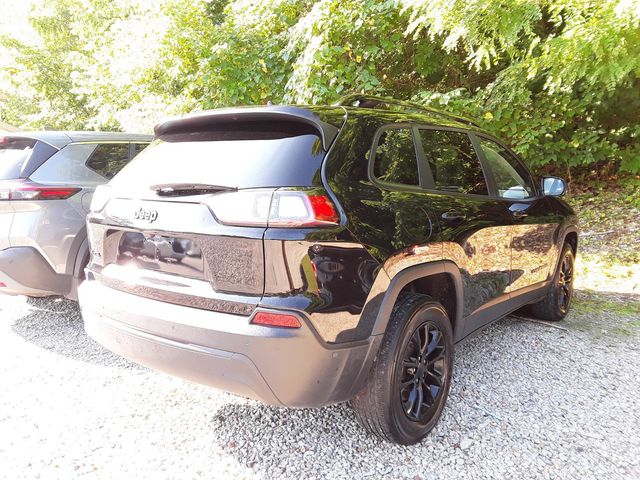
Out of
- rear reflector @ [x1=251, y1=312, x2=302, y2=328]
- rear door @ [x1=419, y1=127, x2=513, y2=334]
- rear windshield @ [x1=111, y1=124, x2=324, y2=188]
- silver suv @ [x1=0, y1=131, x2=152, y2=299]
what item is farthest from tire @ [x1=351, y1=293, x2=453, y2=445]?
silver suv @ [x1=0, y1=131, x2=152, y2=299]

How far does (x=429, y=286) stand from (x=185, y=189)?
1.47 metres

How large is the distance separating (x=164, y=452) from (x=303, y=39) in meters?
6.33

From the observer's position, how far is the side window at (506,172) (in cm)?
347

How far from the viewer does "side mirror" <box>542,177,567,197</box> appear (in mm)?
3947

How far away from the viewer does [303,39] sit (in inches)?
278

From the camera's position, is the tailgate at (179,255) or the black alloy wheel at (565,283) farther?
the black alloy wheel at (565,283)

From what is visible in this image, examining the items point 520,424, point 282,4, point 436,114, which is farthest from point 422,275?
point 282,4

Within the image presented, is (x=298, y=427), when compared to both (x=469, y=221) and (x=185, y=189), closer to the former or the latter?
(x=185, y=189)

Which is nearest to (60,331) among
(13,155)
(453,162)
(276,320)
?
(13,155)

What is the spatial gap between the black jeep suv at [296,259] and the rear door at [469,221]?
0.02 m

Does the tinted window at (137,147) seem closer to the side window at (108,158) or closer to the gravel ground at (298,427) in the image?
the side window at (108,158)

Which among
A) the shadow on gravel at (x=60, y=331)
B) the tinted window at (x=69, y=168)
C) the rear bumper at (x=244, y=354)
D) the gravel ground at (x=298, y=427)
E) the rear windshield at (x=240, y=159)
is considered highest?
the rear windshield at (x=240, y=159)

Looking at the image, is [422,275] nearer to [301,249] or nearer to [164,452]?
[301,249]

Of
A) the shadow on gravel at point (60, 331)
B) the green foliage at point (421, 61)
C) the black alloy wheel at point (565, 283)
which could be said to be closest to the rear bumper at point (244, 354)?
the shadow on gravel at point (60, 331)
